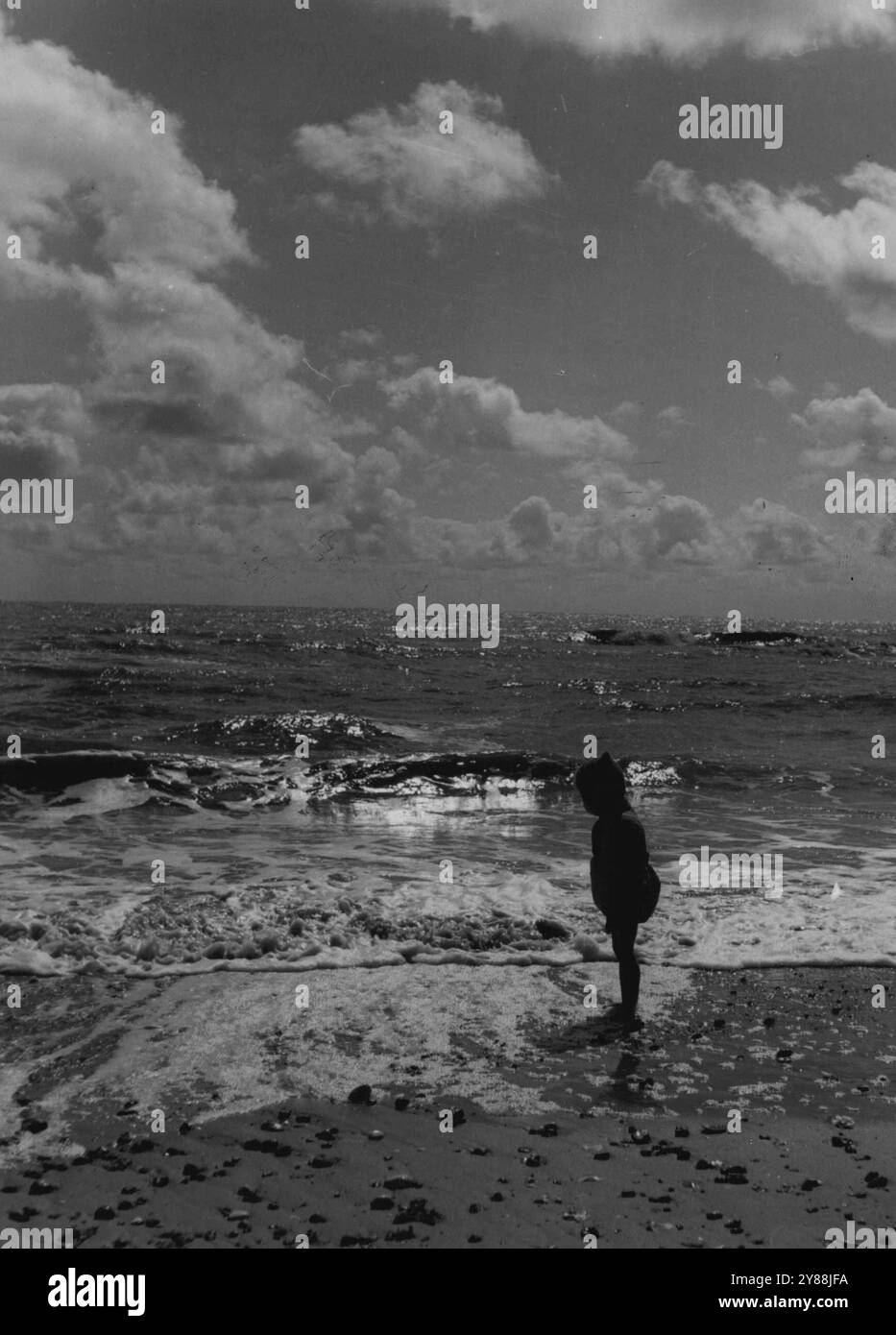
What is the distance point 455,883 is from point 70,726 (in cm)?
1855

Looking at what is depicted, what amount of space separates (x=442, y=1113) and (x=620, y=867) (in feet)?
7.93

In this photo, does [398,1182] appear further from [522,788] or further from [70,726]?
[70,726]

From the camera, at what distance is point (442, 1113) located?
5.49m

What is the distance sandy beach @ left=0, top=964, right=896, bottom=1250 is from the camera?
440 cm

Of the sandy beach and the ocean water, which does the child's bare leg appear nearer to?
the sandy beach

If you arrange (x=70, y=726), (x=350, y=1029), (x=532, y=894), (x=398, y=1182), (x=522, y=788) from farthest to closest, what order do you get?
1. (x=70, y=726)
2. (x=522, y=788)
3. (x=532, y=894)
4. (x=350, y=1029)
5. (x=398, y=1182)

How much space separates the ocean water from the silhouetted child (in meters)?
1.53

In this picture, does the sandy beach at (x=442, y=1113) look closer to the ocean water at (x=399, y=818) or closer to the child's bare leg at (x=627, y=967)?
the child's bare leg at (x=627, y=967)

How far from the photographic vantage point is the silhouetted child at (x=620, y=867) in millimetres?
7184

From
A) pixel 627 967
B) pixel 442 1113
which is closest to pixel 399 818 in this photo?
pixel 627 967

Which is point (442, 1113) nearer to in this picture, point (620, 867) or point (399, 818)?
point (620, 867)

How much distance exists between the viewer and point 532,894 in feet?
36.3
